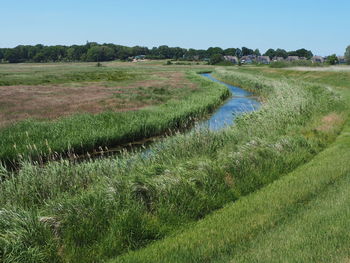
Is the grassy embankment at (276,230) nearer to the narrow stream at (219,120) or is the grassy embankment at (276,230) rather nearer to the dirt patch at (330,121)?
the narrow stream at (219,120)

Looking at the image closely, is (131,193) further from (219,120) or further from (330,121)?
(219,120)

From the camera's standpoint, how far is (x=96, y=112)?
2597 centimetres

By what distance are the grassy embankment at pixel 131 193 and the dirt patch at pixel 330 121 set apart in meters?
1.55

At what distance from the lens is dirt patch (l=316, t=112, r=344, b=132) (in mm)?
17025

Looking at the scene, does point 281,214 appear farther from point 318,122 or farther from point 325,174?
point 318,122

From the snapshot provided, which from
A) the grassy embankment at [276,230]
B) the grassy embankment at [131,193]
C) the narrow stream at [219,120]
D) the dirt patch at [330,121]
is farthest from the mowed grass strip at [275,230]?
the dirt patch at [330,121]

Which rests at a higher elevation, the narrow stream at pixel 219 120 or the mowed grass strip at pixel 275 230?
the mowed grass strip at pixel 275 230

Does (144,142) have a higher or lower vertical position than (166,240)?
lower

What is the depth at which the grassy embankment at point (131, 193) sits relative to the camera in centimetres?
693

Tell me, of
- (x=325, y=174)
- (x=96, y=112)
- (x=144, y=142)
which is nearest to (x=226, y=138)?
(x=325, y=174)

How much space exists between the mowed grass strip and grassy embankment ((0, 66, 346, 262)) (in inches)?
21.1

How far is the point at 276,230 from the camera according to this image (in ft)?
23.8

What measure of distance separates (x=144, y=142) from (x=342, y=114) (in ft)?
38.8

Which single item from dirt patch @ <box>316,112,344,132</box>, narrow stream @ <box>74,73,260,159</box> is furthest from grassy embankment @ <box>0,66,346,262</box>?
narrow stream @ <box>74,73,260,159</box>
